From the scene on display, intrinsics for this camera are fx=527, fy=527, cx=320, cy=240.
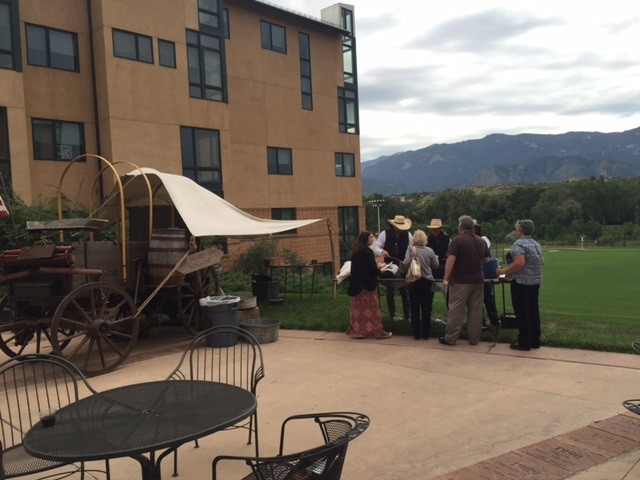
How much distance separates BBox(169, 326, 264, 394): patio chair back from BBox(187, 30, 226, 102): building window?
13.9 meters

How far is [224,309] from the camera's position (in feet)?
25.9

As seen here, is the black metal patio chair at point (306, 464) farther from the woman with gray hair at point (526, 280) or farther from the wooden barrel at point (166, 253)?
the wooden barrel at point (166, 253)

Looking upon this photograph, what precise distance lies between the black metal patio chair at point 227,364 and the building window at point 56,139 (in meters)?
11.8

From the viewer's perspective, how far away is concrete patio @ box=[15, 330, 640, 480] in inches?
155

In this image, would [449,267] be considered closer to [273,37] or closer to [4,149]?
[4,149]

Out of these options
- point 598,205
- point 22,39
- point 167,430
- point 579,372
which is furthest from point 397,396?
point 598,205

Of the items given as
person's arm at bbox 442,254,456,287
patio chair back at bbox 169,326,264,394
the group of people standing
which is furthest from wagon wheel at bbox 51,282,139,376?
person's arm at bbox 442,254,456,287

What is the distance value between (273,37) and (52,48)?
34.0ft

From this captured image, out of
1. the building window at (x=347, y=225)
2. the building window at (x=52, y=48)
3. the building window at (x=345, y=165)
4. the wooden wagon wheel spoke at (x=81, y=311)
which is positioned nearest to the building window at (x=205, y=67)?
the building window at (x=52, y=48)

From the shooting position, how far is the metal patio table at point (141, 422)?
2.57 metres

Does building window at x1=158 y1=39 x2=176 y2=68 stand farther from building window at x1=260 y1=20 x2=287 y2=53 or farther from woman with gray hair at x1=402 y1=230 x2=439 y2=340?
woman with gray hair at x1=402 y1=230 x2=439 y2=340

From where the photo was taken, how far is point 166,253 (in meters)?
7.55

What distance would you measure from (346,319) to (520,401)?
458 centimetres

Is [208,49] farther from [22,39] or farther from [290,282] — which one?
[290,282]
